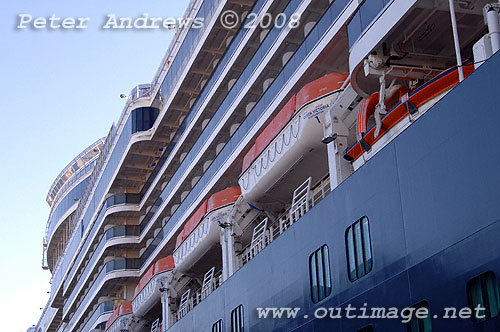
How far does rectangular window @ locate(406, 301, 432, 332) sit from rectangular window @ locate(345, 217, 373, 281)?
1377 mm

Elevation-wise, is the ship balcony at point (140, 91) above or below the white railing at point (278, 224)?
above

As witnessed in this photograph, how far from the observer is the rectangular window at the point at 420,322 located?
32.3 feet

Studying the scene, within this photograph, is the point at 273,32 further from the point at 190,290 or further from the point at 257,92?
the point at 190,290

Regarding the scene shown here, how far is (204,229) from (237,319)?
13.5 ft

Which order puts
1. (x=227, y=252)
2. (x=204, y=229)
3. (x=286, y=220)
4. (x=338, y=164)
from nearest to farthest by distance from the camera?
1. (x=338, y=164)
2. (x=286, y=220)
3. (x=227, y=252)
4. (x=204, y=229)

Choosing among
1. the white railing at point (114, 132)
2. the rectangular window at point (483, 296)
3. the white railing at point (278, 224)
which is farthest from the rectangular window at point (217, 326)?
the white railing at point (114, 132)

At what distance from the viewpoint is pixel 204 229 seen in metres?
20.7

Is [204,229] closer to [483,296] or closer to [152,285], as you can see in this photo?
[152,285]

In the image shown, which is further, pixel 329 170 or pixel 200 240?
pixel 200 240

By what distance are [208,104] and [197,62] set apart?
243cm

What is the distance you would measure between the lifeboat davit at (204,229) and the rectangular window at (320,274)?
6570 millimetres

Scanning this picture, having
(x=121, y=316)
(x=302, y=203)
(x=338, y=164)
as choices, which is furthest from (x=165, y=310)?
(x=338, y=164)
